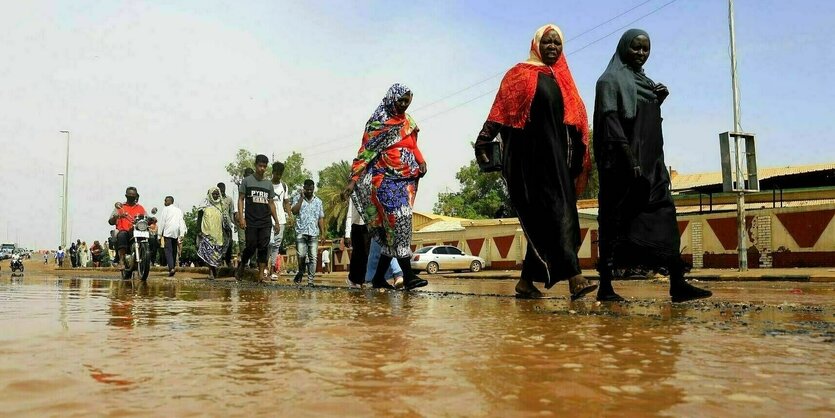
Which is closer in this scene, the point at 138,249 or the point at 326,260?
the point at 138,249

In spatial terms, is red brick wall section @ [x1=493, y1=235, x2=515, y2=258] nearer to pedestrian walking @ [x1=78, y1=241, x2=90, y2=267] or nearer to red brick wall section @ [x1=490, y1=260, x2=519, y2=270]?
red brick wall section @ [x1=490, y1=260, x2=519, y2=270]

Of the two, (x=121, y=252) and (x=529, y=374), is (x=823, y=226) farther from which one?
(x=529, y=374)

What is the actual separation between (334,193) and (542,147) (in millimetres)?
52672

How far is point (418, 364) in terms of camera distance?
2.15 metres

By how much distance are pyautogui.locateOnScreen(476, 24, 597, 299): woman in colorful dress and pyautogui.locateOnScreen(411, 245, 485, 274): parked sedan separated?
26.7 m

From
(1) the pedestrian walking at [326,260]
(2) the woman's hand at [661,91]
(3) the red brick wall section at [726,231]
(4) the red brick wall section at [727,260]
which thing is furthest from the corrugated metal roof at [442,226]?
(2) the woman's hand at [661,91]

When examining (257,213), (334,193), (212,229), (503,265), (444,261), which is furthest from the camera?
(334,193)

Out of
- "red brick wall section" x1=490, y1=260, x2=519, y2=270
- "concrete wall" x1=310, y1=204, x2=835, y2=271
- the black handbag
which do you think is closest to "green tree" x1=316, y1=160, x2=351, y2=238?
"red brick wall section" x1=490, y1=260, x2=519, y2=270

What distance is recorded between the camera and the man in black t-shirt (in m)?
11.3

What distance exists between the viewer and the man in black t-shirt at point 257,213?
11.3 metres

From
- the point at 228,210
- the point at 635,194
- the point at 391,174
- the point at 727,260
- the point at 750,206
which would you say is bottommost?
the point at 727,260

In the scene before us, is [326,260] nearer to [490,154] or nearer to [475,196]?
[475,196]

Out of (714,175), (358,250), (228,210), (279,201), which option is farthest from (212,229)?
(714,175)

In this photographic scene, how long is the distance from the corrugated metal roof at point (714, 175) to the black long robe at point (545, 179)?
21.3m
